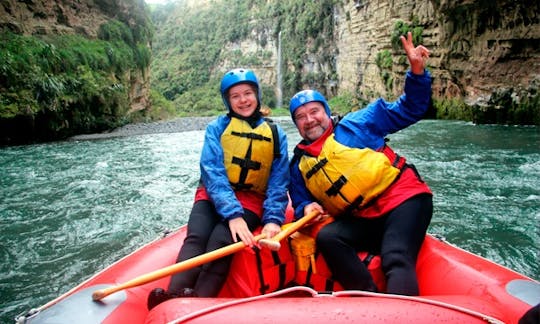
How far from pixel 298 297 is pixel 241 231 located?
0.45 meters

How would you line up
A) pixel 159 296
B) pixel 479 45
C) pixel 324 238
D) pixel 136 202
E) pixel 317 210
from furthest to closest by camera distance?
1. pixel 479 45
2. pixel 136 202
3. pixel 317 210
4. pixel 324 238
5. pixel 159 296

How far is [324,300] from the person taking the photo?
1326 millimetres

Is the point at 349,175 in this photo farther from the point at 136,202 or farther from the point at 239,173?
the point at 136,202

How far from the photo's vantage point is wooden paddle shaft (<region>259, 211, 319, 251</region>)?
1764 millimetres

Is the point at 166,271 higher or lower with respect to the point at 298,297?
higher

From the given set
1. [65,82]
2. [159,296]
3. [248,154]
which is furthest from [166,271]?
[65,82]

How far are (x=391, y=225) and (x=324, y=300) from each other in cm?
76

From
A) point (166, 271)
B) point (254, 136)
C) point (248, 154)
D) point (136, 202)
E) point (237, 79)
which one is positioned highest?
point (237, 79)

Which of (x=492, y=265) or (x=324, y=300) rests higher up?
(x=324, y=300)

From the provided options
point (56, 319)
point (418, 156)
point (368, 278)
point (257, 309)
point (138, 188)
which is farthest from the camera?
point (418, 156)

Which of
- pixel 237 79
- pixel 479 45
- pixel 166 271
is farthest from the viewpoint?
pixel 479 45

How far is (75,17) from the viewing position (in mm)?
13852

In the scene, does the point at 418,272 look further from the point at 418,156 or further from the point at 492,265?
the point at 418,156

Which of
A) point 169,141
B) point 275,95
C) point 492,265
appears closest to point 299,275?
point 492,265
